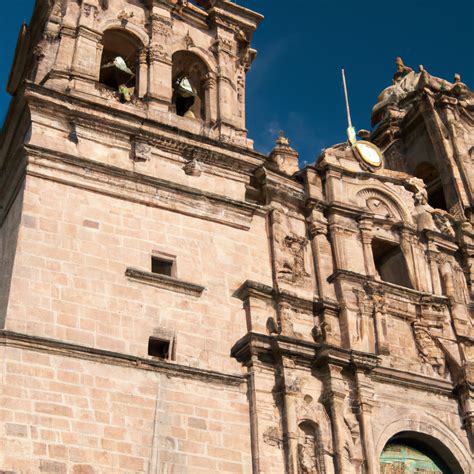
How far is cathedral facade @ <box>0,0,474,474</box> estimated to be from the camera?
14.0 m

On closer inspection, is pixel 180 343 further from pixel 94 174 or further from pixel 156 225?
pixel 94 174

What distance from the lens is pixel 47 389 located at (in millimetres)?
13367

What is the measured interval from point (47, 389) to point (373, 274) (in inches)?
308

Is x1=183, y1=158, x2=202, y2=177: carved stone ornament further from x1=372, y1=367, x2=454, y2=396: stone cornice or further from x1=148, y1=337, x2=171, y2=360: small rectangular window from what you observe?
x1=372, y1=367, x2=454, y2=396: stone cornice

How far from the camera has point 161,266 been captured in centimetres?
1633

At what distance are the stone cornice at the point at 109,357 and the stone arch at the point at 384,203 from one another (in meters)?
6.51

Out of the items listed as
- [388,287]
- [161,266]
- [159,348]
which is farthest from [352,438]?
[161,266]

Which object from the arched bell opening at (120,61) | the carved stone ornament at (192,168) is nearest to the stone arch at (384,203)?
the carved stone ornament at (192,168)

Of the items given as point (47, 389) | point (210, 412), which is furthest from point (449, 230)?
point (47, 389)

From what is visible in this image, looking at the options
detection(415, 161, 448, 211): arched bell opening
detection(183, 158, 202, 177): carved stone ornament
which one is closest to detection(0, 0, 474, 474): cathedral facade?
detection(183, 158, 202, 177): carved stone ornament

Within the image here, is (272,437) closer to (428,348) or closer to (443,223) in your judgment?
(428,348)

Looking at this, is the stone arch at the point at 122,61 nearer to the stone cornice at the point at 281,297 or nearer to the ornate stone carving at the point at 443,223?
the stone cornice at the point at 281,297

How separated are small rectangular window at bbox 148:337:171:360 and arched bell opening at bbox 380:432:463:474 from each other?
15.0ft

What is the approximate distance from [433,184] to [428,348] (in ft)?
29.9
